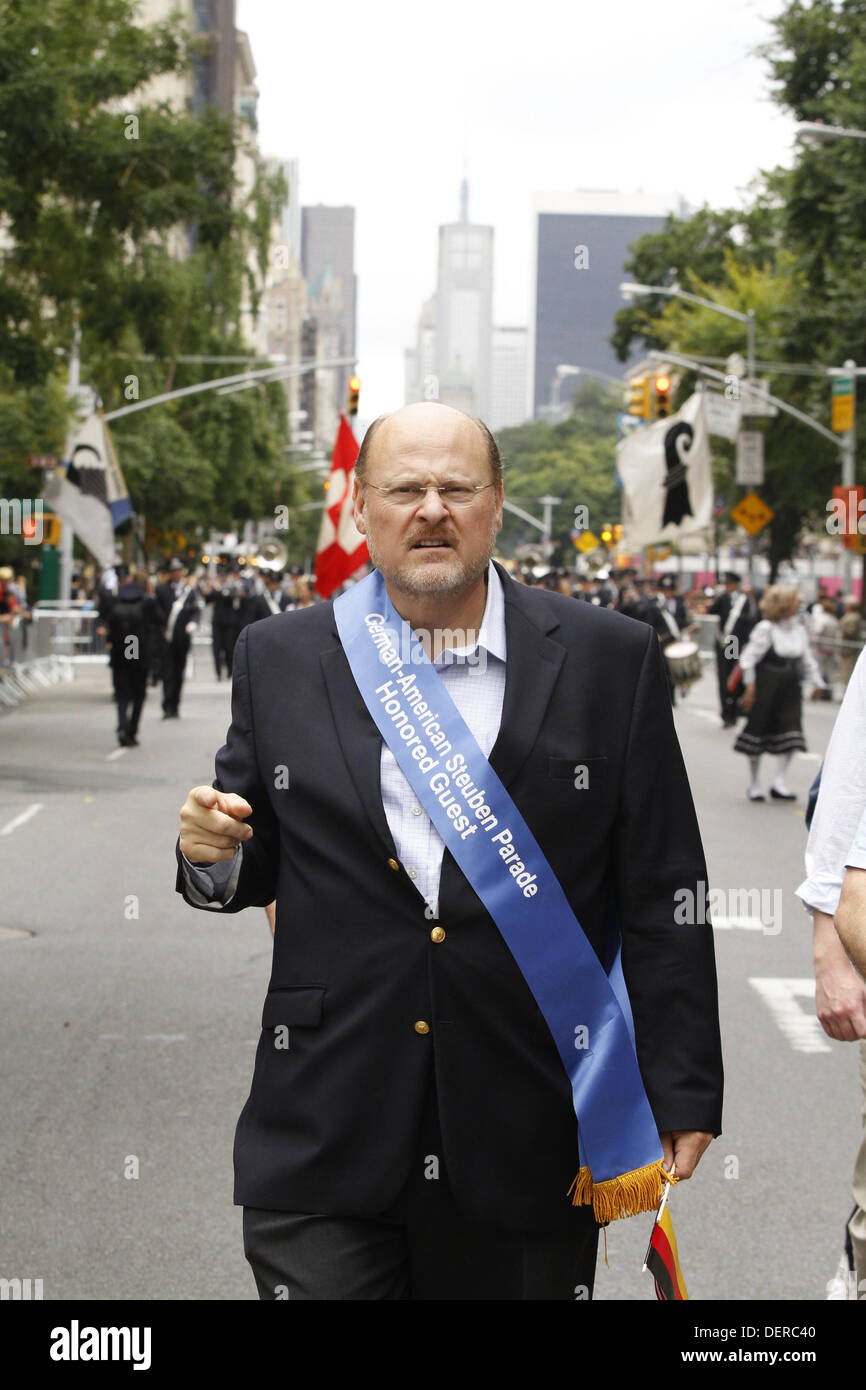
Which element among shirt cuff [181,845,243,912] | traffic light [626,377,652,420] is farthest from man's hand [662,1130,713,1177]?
traffic light [626,377,652,420]

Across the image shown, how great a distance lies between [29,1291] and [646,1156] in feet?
7.25

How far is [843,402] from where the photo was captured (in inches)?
1266

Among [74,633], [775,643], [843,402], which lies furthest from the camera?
[74,633]

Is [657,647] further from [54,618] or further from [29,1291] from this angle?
[54,618]

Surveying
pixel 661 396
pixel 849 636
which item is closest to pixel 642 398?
pixel 661 396

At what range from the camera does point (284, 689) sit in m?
3.18

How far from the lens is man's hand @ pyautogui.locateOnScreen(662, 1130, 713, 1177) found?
3049 mm

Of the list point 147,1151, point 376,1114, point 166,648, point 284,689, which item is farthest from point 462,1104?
point 166,648

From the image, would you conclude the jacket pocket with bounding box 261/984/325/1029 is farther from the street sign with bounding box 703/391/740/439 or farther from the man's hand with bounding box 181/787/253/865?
the street sign with bounding box 703/391/740/439

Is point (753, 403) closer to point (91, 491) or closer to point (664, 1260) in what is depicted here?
point (91, 491)

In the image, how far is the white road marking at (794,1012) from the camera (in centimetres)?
777

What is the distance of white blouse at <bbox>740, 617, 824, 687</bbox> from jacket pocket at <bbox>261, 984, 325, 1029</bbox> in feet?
45.1

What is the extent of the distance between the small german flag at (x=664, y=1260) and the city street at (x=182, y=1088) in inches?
72.7

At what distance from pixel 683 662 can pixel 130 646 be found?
9.98m
